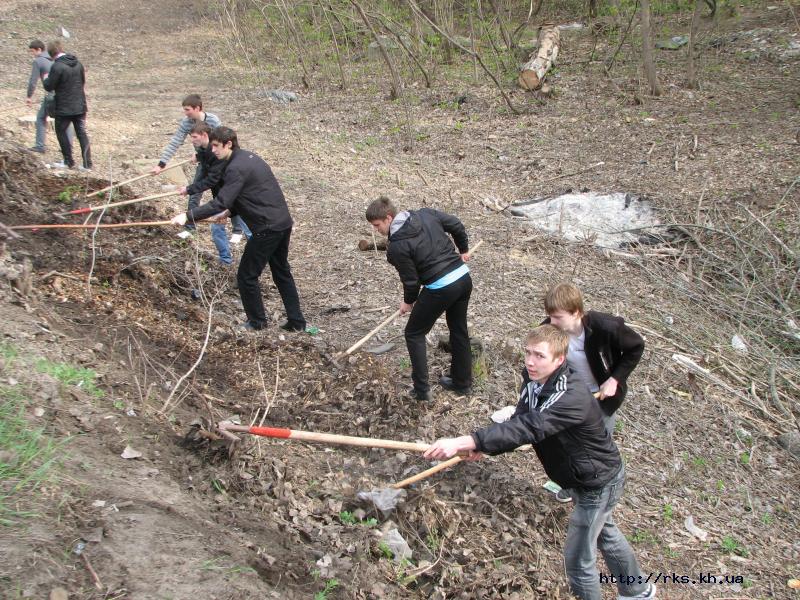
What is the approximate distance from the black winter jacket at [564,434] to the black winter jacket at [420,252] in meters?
1.48

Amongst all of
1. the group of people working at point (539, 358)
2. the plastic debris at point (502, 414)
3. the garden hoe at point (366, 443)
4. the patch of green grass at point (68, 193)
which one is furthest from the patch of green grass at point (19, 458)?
the patch of green grass at point (68, 193)

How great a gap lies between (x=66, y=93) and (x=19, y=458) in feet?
22.7

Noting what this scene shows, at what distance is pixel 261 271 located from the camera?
18.7ft

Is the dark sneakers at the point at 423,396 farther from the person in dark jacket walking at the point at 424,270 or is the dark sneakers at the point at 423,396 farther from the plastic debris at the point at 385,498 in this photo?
the plastic debris at the point at 385,498

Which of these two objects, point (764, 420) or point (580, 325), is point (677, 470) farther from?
point (580, 325)

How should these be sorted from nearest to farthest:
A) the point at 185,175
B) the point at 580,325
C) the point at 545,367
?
the point at 545,367 → the point at 580,325 → the point at 185,175

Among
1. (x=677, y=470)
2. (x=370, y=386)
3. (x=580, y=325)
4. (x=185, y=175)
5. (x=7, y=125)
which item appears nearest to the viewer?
(x=580, y=325)

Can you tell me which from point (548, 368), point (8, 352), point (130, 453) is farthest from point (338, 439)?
point (8, 352)

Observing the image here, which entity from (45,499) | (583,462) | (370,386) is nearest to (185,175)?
(370,386)

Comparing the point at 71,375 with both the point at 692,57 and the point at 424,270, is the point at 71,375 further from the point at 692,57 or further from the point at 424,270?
the point at 692,57

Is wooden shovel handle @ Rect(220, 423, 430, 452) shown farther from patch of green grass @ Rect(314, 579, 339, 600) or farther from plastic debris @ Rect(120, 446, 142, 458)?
patch of green grass @ Rect(314, 579, 339, 600)

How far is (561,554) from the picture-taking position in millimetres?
3930

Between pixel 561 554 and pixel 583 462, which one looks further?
pixel 561 554

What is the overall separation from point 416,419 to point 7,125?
9.14m
